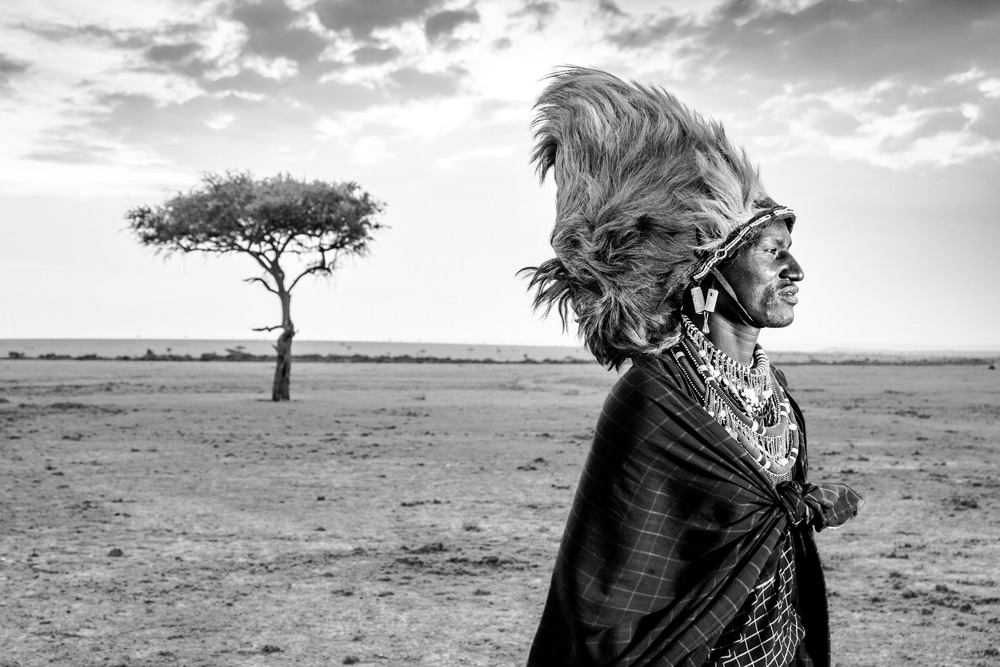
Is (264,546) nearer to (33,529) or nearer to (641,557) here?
(33,529)

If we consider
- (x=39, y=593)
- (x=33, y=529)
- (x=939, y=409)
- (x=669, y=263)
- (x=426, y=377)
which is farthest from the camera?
(x=426, y=377)

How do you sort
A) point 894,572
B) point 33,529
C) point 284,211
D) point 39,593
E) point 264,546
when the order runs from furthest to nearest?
point 284,211
point 33,529
point 264,546
point 894,572
point 39,593

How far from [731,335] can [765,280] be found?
0.16 metres

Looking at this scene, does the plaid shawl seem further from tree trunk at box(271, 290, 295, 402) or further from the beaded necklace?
tree trunk at box(271, 290, 295, 402)

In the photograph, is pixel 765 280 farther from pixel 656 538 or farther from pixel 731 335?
pixel 656 538

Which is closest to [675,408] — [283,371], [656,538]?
[656,538]

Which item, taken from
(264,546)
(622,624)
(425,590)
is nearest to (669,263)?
(622,624)

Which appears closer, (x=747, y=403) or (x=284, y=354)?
(x=747, y=403)

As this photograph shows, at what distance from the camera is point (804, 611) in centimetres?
219

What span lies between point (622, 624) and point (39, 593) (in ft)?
17.6

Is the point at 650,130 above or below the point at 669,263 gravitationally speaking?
above

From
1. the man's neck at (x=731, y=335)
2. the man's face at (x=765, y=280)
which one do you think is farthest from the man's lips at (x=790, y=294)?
the man's neck at (x=731, y=335)

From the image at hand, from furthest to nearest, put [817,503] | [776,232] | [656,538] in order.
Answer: [776,232] < [817,503] < [656,538]

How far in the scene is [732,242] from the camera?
206 centimetres
